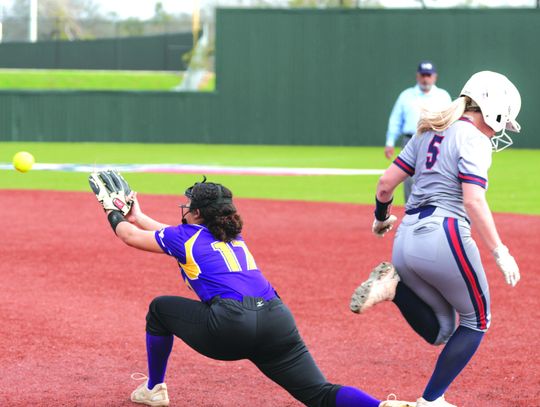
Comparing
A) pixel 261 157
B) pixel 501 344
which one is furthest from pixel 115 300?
pixel 261 157

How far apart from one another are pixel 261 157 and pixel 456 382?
1982 centimetres

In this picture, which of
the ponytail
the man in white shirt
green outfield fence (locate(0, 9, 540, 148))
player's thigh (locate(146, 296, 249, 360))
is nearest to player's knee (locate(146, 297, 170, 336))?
player's thigh (locate(146, 296, 249, 360))

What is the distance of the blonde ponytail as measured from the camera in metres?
4.71

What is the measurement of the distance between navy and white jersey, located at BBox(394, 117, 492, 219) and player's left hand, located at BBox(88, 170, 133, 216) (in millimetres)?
1528

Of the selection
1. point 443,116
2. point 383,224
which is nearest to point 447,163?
point 443,116

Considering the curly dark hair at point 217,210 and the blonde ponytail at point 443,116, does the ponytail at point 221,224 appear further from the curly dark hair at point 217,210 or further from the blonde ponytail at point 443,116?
the blonde ponytail at point 443,116

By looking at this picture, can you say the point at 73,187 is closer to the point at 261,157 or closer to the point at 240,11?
the point at 261,157

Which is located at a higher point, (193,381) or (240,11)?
(240,11)

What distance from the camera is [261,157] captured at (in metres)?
25.6

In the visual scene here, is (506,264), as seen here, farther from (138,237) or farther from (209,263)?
(138,237)

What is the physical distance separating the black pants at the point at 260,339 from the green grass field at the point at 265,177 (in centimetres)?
1052

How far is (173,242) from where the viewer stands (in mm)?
4727

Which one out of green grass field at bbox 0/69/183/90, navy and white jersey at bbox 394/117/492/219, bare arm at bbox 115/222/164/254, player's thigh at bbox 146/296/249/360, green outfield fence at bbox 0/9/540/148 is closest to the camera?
navy and white jersey at bbox 394/117/492/219

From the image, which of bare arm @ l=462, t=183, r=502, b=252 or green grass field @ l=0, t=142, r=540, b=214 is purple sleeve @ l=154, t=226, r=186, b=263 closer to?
bare arm @ l=462, t=183, r=502, b=252
